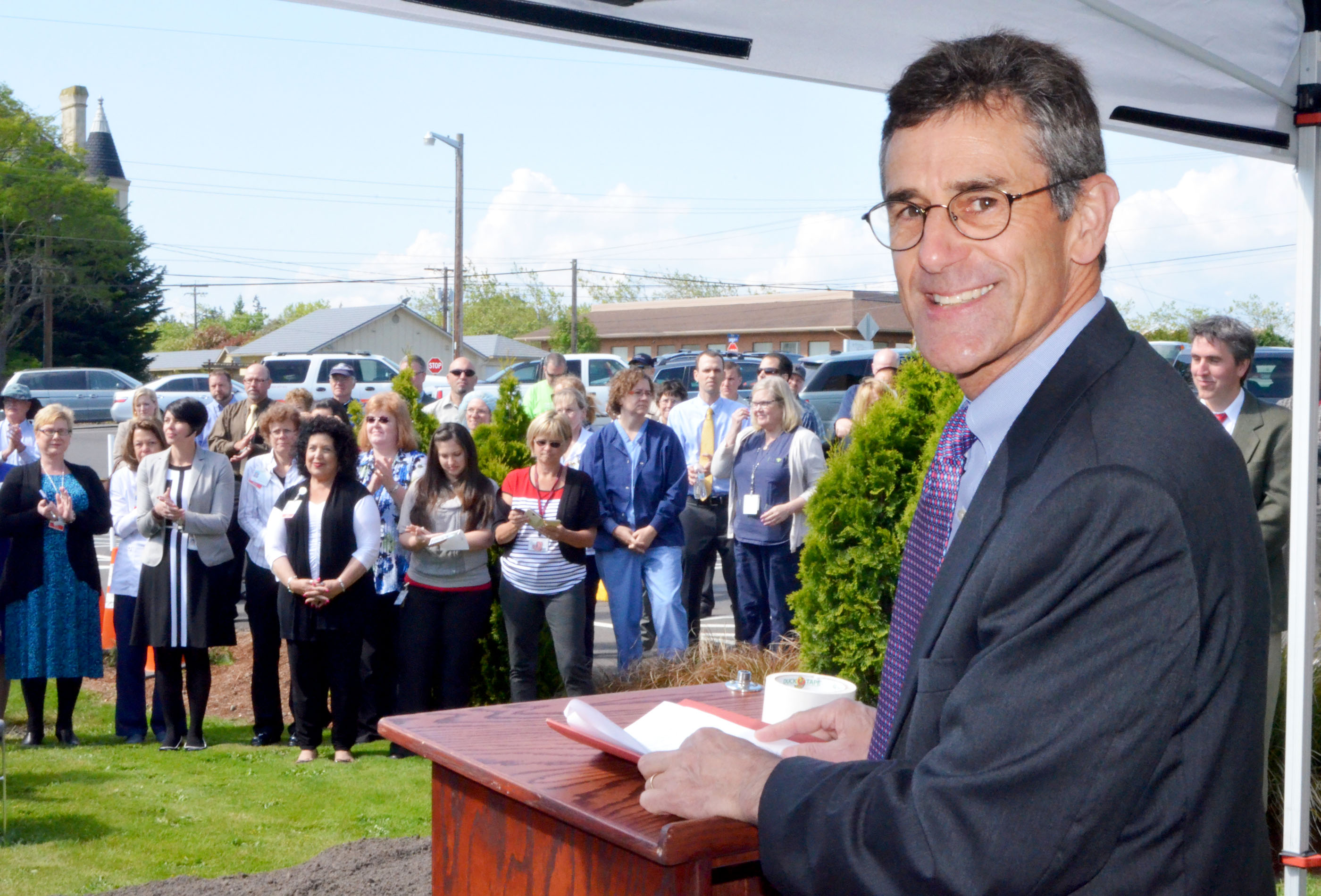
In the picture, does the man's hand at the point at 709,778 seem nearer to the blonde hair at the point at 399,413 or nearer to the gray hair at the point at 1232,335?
the gray hair at the point at 1232,335

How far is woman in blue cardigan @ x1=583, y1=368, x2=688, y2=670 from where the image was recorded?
8.02 meters

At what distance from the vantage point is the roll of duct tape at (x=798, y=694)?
215 cm

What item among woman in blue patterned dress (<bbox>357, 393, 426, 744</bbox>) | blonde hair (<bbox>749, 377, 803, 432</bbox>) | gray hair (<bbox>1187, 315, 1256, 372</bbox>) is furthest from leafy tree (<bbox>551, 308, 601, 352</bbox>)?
gray hair (<bbox>1187, 315, 1256, 372</bbox>)

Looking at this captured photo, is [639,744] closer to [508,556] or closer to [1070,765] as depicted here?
[1070,765]

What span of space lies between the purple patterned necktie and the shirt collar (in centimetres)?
8

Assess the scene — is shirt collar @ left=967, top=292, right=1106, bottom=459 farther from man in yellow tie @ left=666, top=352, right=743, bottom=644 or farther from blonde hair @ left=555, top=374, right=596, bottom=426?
man in yellow tie @ left=666, top=352, right=743, bottom=644

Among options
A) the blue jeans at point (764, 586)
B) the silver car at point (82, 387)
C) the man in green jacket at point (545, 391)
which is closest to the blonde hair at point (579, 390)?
the man in green jacket at point (545, 391)

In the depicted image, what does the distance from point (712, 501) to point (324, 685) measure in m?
3.46

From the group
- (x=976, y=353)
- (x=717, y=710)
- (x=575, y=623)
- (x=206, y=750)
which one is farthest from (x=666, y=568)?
(x=976, y=353)

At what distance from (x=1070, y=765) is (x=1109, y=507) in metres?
0.26

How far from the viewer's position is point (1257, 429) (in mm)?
5129

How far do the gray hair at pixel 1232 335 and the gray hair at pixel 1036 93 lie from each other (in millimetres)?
4244

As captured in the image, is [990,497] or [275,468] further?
[275,468]

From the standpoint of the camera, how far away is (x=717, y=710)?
2.18 metres
